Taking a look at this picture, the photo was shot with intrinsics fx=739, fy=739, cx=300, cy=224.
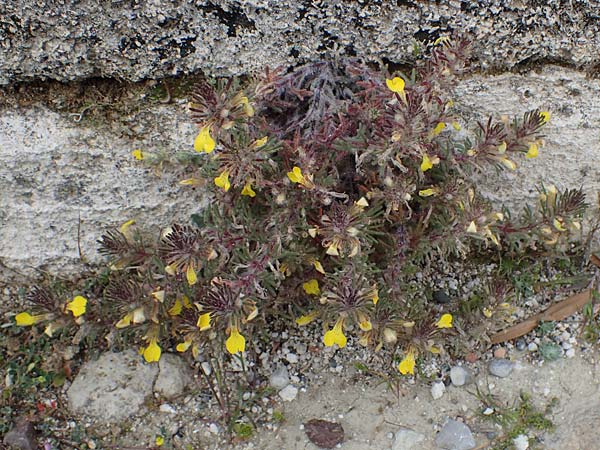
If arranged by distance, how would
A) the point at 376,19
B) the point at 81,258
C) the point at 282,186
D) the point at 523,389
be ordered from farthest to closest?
the point at 81,258, the point at 523,389, the point at 376,19, the point at 282,186

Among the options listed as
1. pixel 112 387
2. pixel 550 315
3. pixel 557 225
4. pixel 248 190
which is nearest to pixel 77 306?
pixel 112 387

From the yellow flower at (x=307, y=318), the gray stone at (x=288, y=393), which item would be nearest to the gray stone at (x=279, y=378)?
the gray stone at (x=288, y=393)

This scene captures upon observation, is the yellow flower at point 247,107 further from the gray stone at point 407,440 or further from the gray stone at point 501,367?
the gray stone at point 501,367

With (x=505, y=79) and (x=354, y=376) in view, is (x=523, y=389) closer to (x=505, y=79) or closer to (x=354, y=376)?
(x=354, y=376)

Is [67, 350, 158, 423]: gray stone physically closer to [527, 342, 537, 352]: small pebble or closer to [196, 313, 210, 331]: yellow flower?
[196, 313, 210, 331]: yellow flower

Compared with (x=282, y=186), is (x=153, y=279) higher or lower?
lower

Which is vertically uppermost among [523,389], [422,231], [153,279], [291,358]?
[422,231]

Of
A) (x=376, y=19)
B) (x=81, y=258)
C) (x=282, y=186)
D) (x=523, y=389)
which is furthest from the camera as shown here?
(x=81, y=258)

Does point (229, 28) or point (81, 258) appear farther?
point (81, 258)

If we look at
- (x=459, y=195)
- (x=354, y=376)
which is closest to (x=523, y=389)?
(x=354, y=376)
